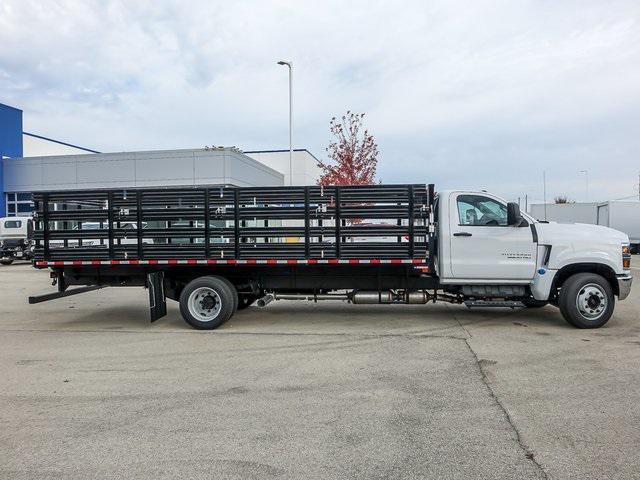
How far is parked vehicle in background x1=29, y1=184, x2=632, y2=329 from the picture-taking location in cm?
824

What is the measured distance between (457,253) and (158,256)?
4871 millimetres

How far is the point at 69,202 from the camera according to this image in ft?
28.6

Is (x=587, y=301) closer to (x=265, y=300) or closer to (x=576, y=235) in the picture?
(x=576, y=235)

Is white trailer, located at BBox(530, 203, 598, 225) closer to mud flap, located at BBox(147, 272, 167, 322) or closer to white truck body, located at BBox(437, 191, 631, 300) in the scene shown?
white truck body, located at BBox(437, 191, 631, 300)

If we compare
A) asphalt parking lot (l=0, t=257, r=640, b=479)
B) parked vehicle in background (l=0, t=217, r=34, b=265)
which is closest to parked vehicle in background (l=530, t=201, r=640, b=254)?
asphalt parking lot (l=0, t=257, r=640, b=479)

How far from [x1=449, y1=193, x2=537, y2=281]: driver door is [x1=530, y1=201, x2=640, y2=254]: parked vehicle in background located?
85.0 ft

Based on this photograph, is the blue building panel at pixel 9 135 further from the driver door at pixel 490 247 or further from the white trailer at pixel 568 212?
the white trailer at pixel 568 212

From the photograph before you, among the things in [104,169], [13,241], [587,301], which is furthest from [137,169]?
[587,301]

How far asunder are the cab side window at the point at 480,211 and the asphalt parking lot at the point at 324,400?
1.70 metres

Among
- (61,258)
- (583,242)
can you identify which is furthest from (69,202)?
(583,242)

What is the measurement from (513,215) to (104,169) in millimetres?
25974

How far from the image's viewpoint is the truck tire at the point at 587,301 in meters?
8.11

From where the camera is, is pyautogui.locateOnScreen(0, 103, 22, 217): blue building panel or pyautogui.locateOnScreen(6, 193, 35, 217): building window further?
pyautogui.locateOnScreen(6, 193, 35, 217): building window

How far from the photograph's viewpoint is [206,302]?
866 cm
